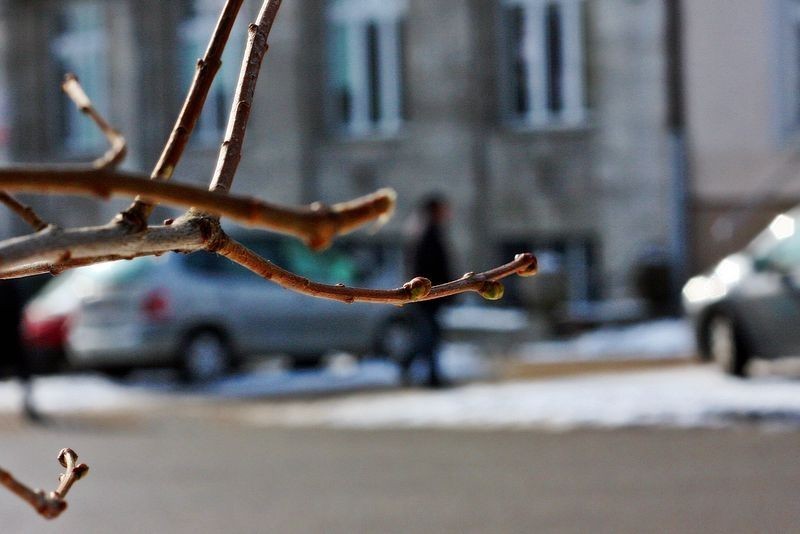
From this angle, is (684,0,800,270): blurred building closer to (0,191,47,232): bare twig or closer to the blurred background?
the blurred background

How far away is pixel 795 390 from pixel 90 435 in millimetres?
6128

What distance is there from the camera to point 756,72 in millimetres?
20688

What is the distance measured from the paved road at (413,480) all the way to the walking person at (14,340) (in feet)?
3.84

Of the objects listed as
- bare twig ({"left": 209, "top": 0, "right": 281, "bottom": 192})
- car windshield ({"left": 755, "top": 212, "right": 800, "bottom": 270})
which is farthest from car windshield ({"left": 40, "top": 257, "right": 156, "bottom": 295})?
bare twig ({"left": 209, "top": 0, "right": 281, "bottom": 192})

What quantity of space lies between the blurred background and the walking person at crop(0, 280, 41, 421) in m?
0.27

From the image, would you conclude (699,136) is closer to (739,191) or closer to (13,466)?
(739,191)

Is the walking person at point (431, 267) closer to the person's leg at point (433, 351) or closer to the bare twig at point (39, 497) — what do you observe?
the person's leg at point (433, 351)

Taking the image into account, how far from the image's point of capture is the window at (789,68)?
2069 cm

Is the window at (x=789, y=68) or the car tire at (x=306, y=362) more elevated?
the window at (x=789, y=68)

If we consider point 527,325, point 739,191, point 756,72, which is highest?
point 756,72

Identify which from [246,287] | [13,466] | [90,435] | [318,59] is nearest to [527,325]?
[246,287]

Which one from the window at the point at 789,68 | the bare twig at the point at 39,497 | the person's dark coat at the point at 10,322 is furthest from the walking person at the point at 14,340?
the bare twig at the point at 39,497

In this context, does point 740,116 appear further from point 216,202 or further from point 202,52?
point 216,202

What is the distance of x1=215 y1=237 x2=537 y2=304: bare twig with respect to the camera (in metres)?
1.81
